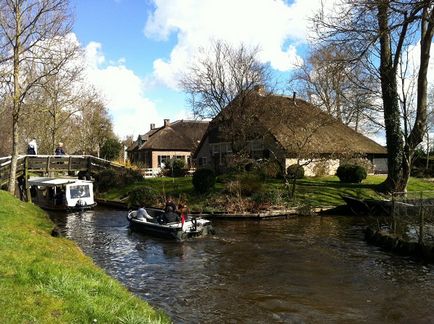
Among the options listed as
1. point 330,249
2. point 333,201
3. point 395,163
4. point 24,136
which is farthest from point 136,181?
point 24,136

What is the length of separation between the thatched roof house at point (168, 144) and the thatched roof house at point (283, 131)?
83.3 ft

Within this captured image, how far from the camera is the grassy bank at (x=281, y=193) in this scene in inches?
1084

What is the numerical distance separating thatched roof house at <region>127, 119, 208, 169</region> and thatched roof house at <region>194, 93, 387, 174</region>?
83.3 feet

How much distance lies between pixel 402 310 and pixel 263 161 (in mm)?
22323

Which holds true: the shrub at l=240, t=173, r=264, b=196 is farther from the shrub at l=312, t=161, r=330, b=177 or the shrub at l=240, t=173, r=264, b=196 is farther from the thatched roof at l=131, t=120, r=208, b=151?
→ the thatched roof at l=131, t=120, r=208, b=151

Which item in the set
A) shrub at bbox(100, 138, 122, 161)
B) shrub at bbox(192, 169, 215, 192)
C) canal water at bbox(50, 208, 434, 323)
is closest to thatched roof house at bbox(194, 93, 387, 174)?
shrub at bbox(192, 169, 215, 192)

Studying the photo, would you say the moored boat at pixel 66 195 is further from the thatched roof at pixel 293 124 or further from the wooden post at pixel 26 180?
the thatched roof at pixel 293 124

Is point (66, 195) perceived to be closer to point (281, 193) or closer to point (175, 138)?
point (281, 193)

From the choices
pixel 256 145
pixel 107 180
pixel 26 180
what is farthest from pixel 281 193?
pixel 26 180

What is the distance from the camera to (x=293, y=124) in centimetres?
3119

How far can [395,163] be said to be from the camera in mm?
29156

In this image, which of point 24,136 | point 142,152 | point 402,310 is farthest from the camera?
point 142,152

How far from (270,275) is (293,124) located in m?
18.7

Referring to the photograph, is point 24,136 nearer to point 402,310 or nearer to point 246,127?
point 246,127
